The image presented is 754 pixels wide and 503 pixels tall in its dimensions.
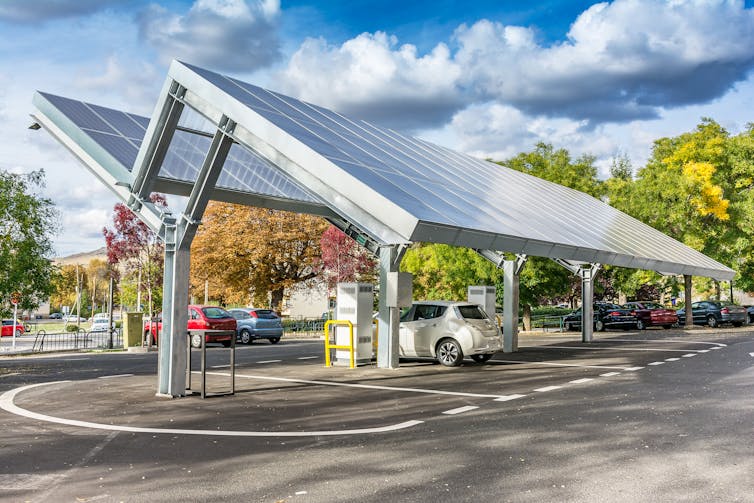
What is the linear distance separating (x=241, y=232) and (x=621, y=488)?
43.4 meters

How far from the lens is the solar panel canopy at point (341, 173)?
492 inches

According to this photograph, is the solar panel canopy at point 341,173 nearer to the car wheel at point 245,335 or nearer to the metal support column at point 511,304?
the metal support column at point 511,304

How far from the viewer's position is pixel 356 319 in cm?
1859

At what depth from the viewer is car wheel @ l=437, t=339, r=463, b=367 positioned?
1767cm

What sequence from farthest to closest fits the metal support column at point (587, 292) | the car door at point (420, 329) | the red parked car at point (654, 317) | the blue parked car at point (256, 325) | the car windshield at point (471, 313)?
the red parked car at point (654, 317), the blue parked car at point (256, 325), the metal support column at point (587, 292), the car door at point (420, 329), the car windshield at point (471, 313)

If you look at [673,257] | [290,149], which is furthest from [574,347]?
[290,149]

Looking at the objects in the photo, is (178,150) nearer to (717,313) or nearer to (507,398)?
(507,398)

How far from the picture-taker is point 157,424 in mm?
9672

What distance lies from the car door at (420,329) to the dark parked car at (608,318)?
22246mm

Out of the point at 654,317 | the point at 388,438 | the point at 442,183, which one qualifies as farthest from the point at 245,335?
the point at 388,438

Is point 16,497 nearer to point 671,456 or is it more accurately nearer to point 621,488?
Answer: point 621,488

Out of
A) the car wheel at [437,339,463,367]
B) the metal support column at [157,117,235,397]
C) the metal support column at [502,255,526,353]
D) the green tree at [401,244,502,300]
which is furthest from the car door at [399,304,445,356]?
the green tree at [401,244,502,300]

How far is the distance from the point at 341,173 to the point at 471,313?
693 centimetres

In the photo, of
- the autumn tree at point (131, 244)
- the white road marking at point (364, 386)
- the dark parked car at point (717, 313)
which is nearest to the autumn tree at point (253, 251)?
the autumn tree at point (131, 244)
